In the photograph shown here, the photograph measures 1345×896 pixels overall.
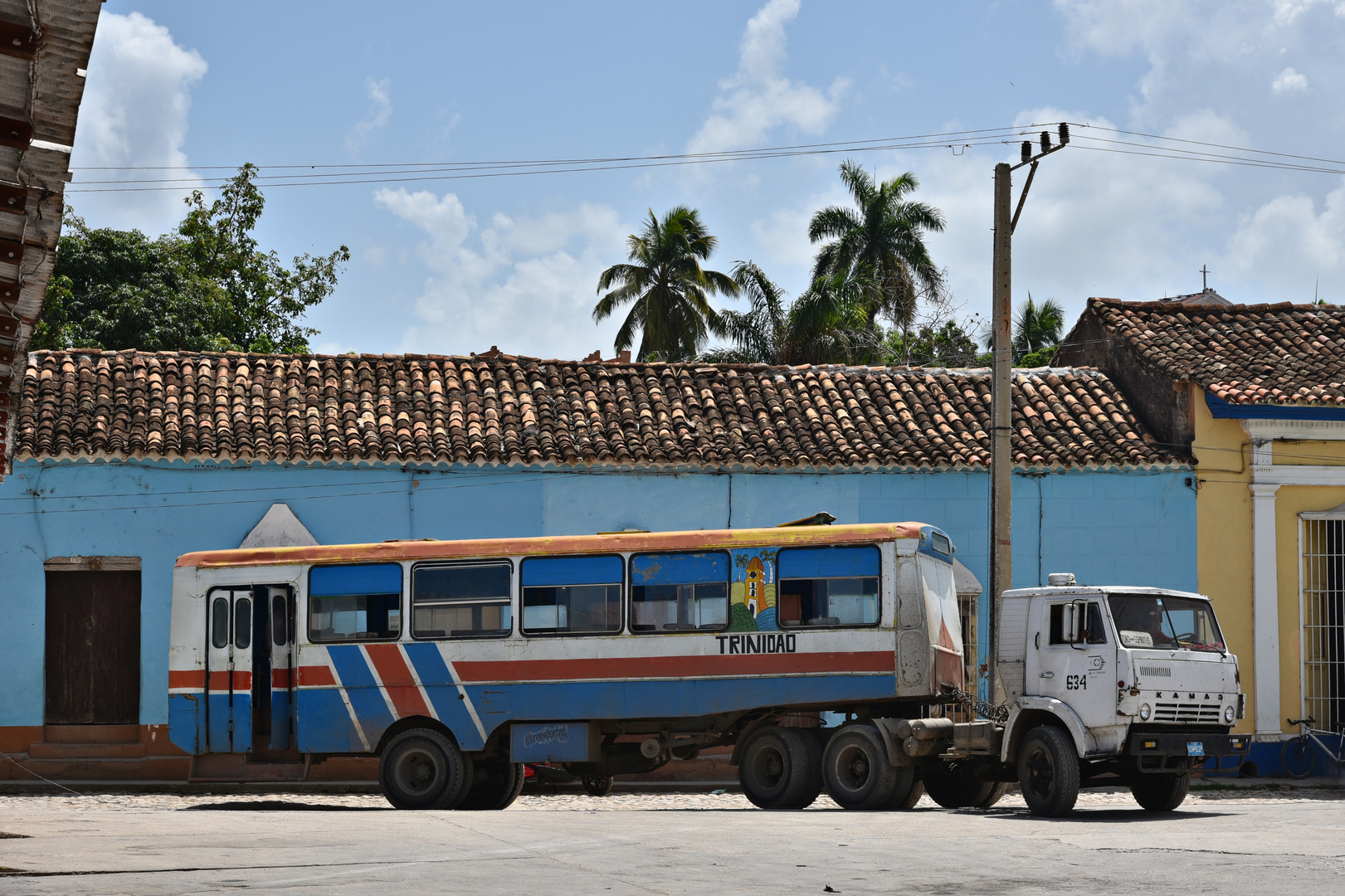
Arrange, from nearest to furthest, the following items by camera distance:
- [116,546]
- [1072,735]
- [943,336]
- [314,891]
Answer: [314,891] → [1072,735] → [116,546] → [943,336]

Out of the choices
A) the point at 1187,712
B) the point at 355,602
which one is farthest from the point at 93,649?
the point at 1187,712

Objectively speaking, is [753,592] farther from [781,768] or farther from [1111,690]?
[1111,690]

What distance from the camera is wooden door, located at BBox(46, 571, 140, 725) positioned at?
20.3 metres

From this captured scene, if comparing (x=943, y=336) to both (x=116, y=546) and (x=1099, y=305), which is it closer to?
(x=1099, y=305)

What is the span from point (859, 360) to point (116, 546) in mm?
22564

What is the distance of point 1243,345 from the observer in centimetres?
2348

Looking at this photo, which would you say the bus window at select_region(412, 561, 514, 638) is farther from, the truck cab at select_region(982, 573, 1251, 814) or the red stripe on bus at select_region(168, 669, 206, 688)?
the truck cab at select_region(982, 573, 1251, 814)

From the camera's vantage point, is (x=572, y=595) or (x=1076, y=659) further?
(x=572, y=595)

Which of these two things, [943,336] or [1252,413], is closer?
[1252,413]

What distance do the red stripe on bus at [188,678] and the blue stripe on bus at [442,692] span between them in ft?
8.03

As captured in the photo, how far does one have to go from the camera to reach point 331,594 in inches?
642

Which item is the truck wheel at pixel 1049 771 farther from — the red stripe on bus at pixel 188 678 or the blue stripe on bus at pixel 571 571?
the red stripe on bus at pixel 188 678

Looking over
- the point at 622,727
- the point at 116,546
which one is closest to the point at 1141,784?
the point at 622,727

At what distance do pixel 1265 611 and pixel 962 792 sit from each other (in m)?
8.24
